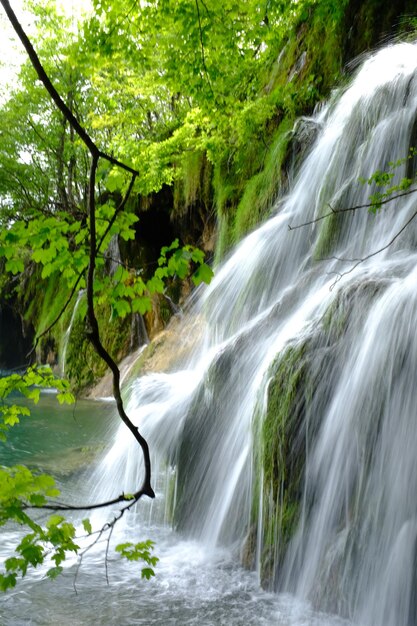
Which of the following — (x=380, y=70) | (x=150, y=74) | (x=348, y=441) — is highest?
(x=150, y=74)

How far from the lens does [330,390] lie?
4.31 m

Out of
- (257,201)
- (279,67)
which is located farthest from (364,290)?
(279,67)

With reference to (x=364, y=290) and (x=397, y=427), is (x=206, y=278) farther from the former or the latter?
(x=364, y=290)

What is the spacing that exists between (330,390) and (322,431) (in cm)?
30

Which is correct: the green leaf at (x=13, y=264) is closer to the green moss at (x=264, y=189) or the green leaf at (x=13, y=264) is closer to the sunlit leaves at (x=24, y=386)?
the sunlit leaves at (x=24, y=386)

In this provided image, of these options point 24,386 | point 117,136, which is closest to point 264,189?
point 117,136

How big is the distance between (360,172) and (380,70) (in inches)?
72.5

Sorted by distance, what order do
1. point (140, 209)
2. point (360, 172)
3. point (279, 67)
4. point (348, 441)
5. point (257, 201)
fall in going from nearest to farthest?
point (348, 441) < point (360, 172) < point (257, 201) < point (279, 67) < point (140, 209)

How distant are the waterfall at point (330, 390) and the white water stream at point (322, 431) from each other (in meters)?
0.01

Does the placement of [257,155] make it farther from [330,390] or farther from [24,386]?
[24,386]

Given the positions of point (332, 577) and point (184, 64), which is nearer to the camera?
point (332, 577)

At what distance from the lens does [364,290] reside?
466cm

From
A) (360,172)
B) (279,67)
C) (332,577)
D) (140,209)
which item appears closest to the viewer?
(332,577)

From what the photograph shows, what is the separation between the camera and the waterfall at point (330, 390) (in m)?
3.77
